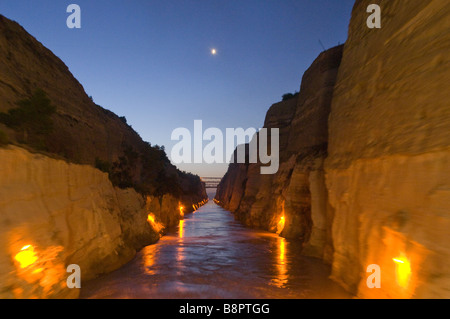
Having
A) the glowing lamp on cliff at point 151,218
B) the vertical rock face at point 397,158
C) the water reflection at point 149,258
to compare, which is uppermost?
the vertical rock face at point 397,158

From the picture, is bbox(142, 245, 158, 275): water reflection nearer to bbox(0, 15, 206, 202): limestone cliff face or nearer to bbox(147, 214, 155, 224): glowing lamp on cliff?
bbox(147, 214, 155, 224): glowing lamp on cliff

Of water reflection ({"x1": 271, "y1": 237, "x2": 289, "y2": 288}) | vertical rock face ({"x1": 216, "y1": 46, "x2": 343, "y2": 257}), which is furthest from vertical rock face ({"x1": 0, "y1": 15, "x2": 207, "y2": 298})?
vertical rock face ({"x1": 216, "y1": 46, "x2": 343, "y2": 257})

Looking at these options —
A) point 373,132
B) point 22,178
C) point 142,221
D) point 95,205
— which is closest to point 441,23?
point 373,132

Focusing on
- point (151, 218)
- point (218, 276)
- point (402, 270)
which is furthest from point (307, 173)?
point (151, 218)

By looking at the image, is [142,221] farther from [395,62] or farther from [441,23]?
[441,23]

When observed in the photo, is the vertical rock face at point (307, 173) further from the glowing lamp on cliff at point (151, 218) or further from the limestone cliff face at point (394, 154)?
the glowing lamp on cliff at point (151, 218)

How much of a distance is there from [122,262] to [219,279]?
567cm

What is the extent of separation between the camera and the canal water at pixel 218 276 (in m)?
9.07

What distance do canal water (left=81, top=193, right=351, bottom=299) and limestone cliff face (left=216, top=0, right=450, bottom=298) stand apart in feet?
4.89

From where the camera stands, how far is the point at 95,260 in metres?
10.8

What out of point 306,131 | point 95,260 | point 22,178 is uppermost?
point 306,131

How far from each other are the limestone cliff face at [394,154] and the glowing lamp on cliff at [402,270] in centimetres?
2

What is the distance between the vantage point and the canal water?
29.8 ft

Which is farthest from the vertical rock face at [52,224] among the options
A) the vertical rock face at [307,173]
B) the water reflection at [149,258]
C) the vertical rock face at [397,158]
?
the vertical rock face at [307,173]
